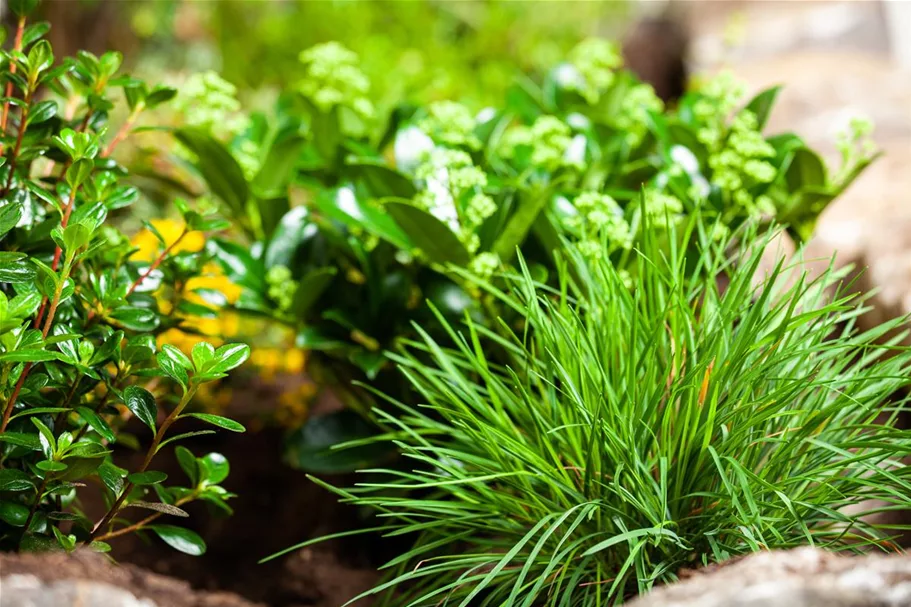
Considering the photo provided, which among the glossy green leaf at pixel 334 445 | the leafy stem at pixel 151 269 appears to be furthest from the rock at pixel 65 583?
the glossy green leaf at pixel 334 445

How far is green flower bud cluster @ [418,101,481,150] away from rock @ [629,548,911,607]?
1037 millimetres


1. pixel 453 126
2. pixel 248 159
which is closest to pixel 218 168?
pixel 248 159

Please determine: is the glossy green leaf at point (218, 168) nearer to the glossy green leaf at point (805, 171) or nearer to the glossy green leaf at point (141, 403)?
the glossy green leaf at point (141, 403)

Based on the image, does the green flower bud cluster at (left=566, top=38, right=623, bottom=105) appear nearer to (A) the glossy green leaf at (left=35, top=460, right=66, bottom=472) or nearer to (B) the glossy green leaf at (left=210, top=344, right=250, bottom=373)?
(B) the glossy green leaf at (left=210, top=344, right=250, bottom=373)

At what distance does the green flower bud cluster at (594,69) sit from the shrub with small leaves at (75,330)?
4.05ft

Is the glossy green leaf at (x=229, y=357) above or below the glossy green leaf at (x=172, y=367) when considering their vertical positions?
above

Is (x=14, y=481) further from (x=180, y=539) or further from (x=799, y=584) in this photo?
(x=799, y=584)

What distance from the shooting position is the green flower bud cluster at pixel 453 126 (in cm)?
170

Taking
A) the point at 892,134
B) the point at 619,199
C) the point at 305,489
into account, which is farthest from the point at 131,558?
the point at 892,134

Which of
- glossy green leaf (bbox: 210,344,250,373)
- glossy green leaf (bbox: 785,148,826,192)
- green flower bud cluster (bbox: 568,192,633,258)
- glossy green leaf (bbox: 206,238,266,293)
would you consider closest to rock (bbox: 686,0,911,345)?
glossy green leaf (bbox: 785,148,826,192)

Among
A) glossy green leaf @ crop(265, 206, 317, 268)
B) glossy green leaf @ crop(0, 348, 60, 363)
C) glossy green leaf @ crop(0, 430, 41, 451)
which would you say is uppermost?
glossy green leaf @ crop(265, 206, 317, 268)

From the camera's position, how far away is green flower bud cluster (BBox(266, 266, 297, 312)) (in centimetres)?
165

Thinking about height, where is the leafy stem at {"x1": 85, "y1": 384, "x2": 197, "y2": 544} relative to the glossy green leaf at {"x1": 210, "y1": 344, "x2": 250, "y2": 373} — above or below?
below

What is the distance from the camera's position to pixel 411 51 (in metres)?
4.64
